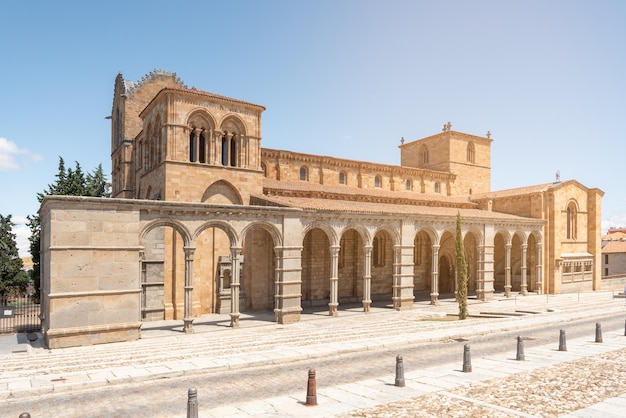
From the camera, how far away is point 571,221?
4450cm

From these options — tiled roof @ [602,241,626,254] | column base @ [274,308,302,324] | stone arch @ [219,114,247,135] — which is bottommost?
column base @ [274,308,302,324]

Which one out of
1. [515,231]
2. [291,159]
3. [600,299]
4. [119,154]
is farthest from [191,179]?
[600,299]

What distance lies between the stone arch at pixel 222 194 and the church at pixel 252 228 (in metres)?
0.09

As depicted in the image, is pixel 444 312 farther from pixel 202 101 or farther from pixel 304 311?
pixel 202 101

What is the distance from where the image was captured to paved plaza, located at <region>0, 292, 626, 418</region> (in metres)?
11.7

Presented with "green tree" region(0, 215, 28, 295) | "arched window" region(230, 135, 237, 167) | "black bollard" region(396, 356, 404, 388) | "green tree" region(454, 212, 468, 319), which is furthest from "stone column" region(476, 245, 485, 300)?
"green tree" region(0, 215, 28, 295)

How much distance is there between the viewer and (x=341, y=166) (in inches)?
1499

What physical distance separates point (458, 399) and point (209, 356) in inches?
370

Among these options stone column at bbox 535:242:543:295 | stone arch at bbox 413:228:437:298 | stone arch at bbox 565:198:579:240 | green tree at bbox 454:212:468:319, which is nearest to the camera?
green tree at bbox 454:212:468:319

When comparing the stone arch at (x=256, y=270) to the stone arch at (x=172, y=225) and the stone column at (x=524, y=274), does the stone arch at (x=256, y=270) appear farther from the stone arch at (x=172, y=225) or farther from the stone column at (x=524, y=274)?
the stone column at (x=524, y=274)

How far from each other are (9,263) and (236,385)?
38124 mm

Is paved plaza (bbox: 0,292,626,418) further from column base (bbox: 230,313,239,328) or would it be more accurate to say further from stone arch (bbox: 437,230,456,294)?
stone arch (bbox: 437,230,456,294)

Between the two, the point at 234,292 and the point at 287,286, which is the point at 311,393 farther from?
the point at 287,286

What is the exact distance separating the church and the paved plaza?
208 centimetres
